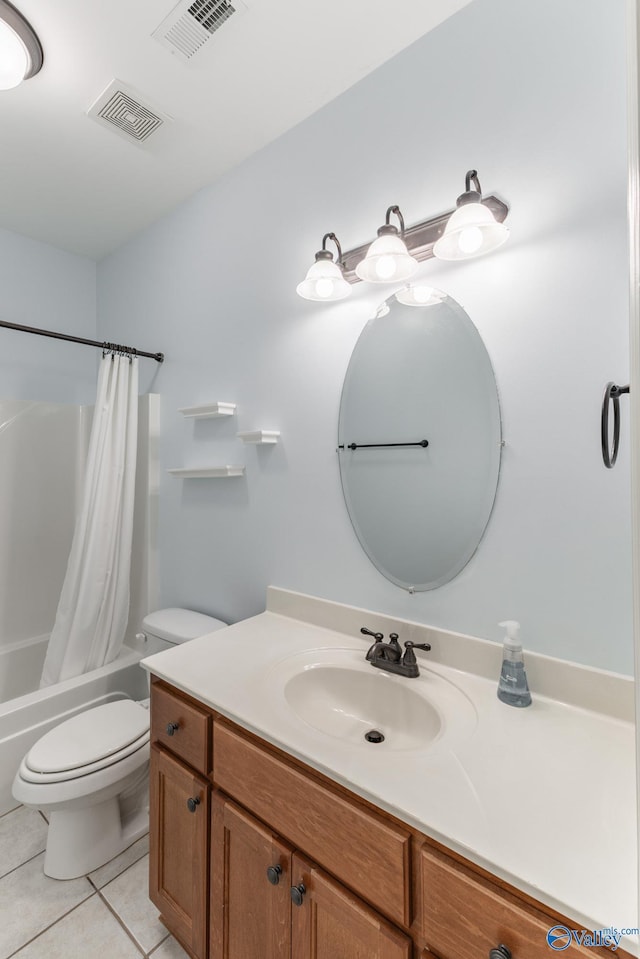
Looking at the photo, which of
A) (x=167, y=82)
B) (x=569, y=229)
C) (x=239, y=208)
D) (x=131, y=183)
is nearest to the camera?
(x=569, y=229)

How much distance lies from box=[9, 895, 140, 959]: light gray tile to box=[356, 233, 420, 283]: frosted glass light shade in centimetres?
204

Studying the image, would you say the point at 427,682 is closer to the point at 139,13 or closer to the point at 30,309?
the point at 139,13

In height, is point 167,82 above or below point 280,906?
above

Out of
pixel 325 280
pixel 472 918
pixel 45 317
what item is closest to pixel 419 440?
pixel 325 280

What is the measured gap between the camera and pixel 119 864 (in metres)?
1.51

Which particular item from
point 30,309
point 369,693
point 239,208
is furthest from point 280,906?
point 30,309

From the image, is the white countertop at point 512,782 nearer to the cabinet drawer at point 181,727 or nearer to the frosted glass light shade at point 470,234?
the cabinet drawer at point 181,727

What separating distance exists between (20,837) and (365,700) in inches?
60.4

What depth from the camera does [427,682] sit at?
1.11 metres

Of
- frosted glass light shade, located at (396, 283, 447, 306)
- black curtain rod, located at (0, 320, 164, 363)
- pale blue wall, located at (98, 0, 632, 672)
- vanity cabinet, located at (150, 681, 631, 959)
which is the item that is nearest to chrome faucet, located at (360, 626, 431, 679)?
pale blue wall, located at (98, 0, 632, 672)

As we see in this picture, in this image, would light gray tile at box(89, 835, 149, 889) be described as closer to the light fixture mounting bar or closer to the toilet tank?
→ the toilet tank

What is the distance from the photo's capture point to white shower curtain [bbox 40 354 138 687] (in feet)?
6.39

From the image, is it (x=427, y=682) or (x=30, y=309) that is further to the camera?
(x=30, y=309)

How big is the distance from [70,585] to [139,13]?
2057mm
